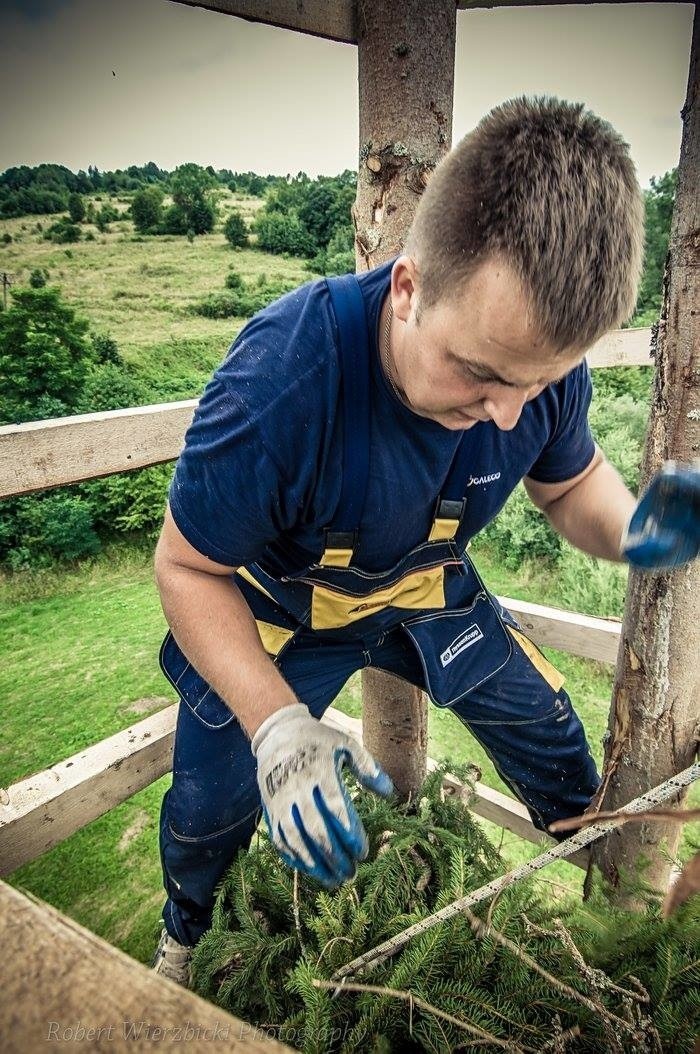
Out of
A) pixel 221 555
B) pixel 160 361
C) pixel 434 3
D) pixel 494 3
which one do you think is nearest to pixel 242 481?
pixel 221 555

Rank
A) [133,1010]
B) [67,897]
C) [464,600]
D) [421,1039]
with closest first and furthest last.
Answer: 1. [133,1010]
2. [421,1039]
3. [464,600]
4. [67,897]

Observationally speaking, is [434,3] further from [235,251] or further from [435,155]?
[235,251]

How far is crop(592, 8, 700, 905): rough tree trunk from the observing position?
1.38 metres

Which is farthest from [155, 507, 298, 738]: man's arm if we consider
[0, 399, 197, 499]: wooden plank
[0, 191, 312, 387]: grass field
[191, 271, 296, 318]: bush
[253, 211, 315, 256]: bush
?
[253, 211, 315, 256]: bush

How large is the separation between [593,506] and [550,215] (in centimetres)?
109

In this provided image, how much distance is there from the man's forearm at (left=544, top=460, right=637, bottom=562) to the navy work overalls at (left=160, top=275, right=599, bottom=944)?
1.24 ft

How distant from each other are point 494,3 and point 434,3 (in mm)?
211

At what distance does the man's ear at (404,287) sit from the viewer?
1.29 meters

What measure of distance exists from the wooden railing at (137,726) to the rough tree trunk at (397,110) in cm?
86

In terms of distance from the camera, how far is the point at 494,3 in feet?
5.61

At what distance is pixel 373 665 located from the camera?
2.08 m

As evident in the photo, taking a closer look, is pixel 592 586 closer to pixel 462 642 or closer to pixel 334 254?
pixel 462 642

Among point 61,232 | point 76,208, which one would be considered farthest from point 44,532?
point 76,208

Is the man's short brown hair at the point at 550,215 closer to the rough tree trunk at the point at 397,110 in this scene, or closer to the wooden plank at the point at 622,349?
the rough tree trunk at the point at 397,110
